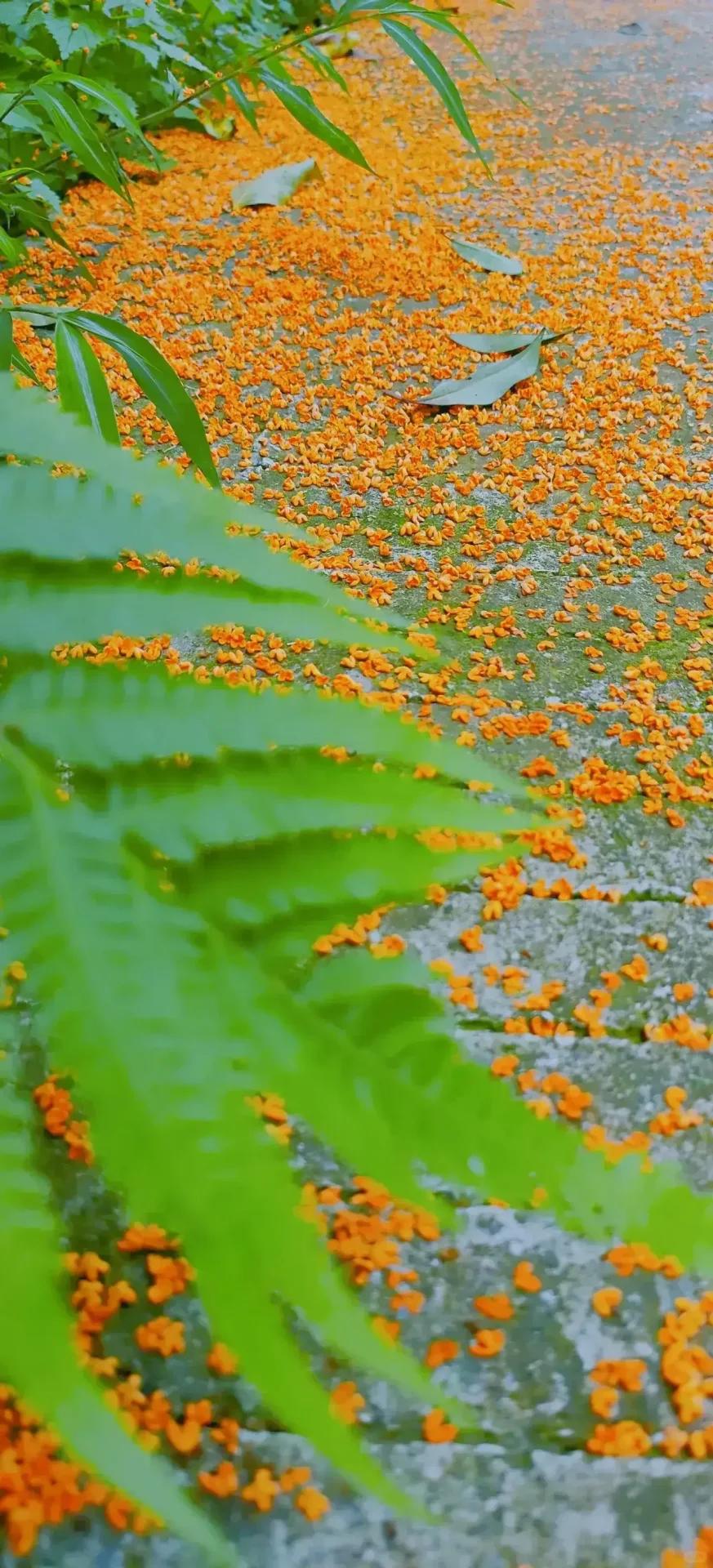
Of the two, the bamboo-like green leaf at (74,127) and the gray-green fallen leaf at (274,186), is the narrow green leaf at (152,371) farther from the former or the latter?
the gray-green fallen leaf at (274,186)

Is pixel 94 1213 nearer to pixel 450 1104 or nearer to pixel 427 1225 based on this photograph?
pixel 427 1225

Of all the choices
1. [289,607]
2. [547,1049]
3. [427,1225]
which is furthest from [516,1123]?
[547,1049]

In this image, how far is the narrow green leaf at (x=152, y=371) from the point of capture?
85 centimetres

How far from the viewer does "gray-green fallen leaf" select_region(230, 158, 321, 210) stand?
322 centimetres

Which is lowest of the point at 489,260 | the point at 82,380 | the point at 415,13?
the point at 82,380

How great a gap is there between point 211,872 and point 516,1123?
0.33ft

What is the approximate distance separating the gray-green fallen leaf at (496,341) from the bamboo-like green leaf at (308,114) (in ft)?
3.24

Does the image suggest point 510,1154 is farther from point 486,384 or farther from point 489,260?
point 489,260

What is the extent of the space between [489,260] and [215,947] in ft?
9.87

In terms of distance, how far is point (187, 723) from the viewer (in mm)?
284

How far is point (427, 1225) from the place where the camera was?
0.97m

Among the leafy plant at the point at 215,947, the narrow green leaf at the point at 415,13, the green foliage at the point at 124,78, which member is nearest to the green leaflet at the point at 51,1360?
the leafy plant at the point at 215,947

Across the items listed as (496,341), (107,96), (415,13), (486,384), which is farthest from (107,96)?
(496,341)

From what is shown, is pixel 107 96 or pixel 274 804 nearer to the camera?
pixel 274 804
